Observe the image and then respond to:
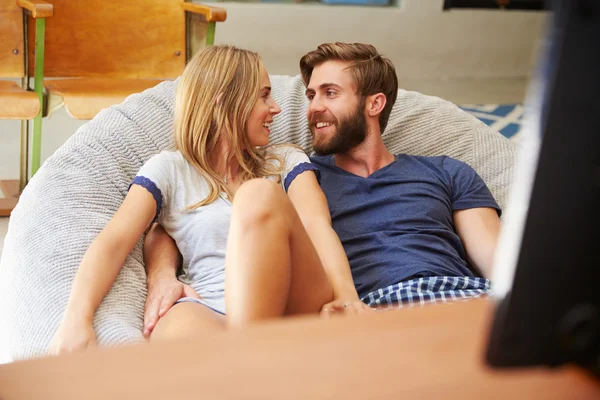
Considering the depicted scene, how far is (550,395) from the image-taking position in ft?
1.38

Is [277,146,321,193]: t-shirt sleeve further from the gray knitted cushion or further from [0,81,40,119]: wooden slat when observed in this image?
[0,81,40,119]: wooden slat

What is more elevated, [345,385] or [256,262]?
[345,385]

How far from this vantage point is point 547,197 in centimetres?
38

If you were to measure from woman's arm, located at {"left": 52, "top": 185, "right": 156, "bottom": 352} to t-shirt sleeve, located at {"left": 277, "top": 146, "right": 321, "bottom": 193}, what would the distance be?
1.10 feet

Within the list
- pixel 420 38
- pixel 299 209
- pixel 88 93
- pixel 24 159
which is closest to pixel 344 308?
pixel 299 209

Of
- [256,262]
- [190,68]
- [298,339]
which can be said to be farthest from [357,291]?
[298,339]

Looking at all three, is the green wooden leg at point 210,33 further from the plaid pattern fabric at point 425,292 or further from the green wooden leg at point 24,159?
the plaid pattern fabric at point 425,292

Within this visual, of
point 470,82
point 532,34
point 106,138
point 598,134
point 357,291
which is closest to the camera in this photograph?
point 598,134

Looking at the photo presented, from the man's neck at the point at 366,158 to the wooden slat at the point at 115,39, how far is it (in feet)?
5.00

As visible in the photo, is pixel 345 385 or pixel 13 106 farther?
pixel 13 106

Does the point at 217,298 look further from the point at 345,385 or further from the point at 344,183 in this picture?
the point at 345,385

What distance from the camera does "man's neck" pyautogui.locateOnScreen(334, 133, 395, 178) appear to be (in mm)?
1892

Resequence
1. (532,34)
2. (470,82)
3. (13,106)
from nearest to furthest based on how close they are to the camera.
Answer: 1. (13,106)
2. (470,82)
3. (532,34)

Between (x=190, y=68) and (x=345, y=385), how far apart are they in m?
1.37
